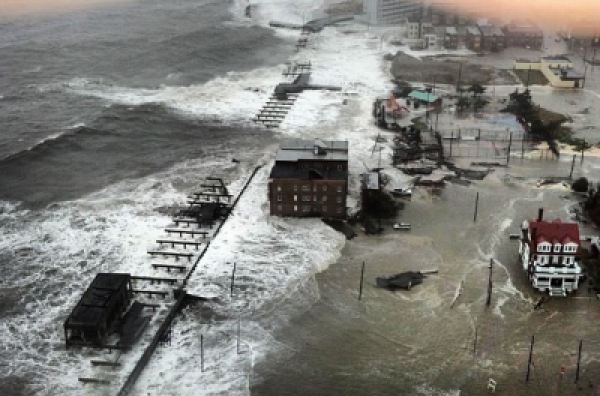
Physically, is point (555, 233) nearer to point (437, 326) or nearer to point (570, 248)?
point (570, 248)

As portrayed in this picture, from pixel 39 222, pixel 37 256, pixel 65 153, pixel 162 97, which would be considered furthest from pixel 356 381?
pixel 162 97

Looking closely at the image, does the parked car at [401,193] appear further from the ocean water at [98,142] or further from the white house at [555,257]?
the white house at [555,257]

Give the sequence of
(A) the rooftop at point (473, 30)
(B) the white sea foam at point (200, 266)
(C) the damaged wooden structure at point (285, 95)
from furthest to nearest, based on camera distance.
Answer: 1. (A) the rooftop at point (473, 30)
2. (C) the damaged wooden structure at point (285, 95)
3. (B) the white sea foam at point (200, 266)

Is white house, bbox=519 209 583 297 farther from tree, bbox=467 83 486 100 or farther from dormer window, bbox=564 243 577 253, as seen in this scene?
tree, bbox=467 83 486 100

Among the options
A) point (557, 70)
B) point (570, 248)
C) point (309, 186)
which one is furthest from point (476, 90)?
point (570, 248)

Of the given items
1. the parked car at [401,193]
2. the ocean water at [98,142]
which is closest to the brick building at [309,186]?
the parked car at [401,193]

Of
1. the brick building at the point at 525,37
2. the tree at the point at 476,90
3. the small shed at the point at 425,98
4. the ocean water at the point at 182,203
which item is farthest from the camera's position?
the brick building at the point at 525,37

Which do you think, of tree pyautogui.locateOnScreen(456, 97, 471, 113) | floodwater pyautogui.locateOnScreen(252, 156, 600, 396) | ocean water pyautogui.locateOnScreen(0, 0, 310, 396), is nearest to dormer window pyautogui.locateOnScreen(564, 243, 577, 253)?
floodwater pyautogui.locateOnScreen(252, 156, 600, 396)
